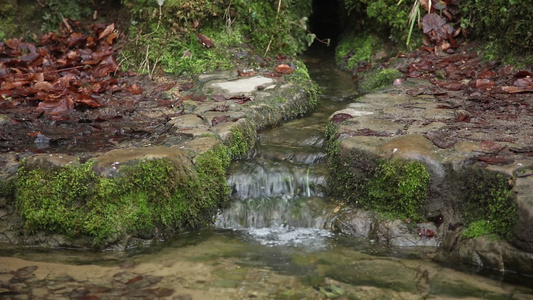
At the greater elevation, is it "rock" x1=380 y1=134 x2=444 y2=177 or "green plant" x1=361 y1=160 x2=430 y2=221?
"rock" x1=380 y1=134 x2=444 y2=177

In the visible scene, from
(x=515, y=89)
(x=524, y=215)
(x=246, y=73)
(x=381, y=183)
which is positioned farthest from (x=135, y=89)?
(x=524, y=215)

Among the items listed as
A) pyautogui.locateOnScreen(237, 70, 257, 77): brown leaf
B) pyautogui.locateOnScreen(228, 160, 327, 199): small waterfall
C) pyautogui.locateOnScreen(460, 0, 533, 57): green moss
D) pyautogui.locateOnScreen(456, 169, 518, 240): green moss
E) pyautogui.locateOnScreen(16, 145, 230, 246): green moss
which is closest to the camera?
pyautogui.locateOnScreen(456, 169, 518, 240): green moss

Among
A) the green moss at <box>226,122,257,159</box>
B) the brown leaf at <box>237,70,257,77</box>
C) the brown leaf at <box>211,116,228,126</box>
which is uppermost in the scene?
the brown leaf at <box>237,70,257,77</box>

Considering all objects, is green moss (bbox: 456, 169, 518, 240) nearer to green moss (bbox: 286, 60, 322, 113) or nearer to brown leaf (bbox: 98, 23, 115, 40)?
green moss (bbox: 286, 60, 322, 113)

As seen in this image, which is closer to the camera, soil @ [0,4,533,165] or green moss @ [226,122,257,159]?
soil @ [0,4,533,165]

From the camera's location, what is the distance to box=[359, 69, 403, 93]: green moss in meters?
6.38

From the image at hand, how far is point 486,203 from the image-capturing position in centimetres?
382

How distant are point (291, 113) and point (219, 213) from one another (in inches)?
65.0

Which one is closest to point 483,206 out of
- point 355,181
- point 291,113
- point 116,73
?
point 355,181

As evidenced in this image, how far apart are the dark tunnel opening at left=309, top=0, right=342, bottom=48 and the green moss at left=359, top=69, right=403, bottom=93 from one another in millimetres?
2513

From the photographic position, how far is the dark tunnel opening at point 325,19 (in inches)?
361

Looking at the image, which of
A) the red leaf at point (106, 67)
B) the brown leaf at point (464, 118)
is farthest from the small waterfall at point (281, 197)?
the red leaf at point (106, 67)

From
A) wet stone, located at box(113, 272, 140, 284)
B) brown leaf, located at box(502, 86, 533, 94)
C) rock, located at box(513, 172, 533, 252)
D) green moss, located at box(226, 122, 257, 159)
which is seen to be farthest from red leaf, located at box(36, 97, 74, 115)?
brown leaf, located at box(502, 86, 533, 94)

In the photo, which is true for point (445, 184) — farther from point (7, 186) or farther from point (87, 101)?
point (87, 101)
